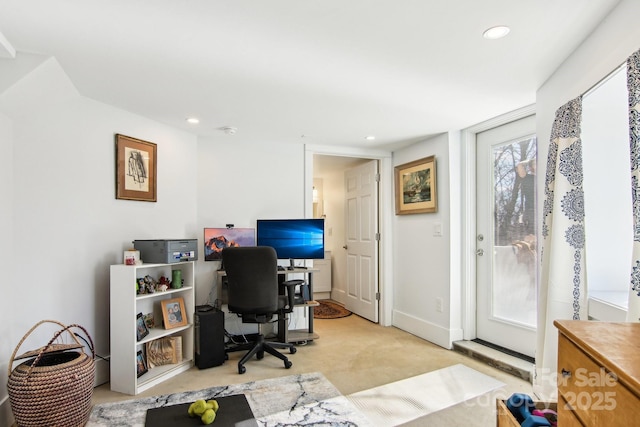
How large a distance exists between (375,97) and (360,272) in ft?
9.04

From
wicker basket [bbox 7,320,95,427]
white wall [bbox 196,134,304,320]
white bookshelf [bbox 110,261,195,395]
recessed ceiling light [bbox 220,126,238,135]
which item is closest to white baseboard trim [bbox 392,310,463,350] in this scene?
white wall [bbox 196,134,304,320]

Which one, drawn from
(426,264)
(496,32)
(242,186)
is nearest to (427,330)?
(426,264)

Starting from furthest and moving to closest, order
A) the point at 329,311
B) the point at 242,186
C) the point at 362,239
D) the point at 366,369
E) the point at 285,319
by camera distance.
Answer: the point at 329,311, the point at 362,239, the point at 242,186, the point at 285,319, the point at 366,369

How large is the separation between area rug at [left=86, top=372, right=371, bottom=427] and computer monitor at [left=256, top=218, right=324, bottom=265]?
1261 millimetres

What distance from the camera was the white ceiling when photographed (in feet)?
5.13

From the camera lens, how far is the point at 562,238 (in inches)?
78.8

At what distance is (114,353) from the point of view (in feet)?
8.43

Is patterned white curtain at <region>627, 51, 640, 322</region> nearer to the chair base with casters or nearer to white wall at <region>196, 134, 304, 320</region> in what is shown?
the chair base with casters

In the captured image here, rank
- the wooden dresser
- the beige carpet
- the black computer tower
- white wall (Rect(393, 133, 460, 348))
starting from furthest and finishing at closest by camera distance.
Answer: white wall (Rect(393, 133, 460, 348)), the black computer tower, the beige carpet, the wooden dresser

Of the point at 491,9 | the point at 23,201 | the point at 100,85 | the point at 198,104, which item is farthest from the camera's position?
the point at 198,104

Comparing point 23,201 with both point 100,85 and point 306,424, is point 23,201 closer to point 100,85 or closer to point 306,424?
point 100,85

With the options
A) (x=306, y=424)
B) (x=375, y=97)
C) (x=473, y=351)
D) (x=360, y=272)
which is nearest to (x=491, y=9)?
(x=375, y=97)

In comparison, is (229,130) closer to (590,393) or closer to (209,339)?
(209,339)

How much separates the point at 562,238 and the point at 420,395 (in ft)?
4.61
